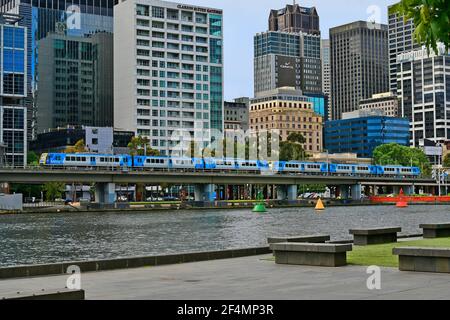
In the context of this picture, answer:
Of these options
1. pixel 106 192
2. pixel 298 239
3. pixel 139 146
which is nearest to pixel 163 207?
pixel 106 192

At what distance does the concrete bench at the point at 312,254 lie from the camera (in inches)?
889

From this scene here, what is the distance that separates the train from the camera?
13325 cm

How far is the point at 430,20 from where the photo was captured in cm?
999

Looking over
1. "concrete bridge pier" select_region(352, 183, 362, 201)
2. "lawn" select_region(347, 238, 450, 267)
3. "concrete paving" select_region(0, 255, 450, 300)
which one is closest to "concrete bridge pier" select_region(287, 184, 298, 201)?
"concrete bridge pier" select_region(352, 183, 362, 201)

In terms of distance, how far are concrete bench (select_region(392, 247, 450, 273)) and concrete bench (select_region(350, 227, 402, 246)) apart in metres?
9.40

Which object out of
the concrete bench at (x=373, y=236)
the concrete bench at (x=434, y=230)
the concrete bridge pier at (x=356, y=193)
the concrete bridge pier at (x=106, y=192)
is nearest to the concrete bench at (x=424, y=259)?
the concrete bench at (x=373, y=236)

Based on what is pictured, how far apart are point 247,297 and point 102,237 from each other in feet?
152

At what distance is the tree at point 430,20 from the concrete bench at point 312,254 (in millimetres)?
12915

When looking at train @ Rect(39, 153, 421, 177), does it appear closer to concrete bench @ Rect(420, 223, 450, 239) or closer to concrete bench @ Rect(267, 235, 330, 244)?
concrete bench @ Rect(420, 223, 450, 239)

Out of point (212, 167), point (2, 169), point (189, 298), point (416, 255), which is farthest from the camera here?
point (212, 167)
